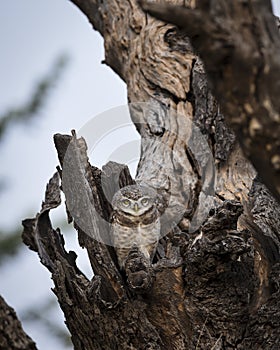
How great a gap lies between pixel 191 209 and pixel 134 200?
28 centimetres

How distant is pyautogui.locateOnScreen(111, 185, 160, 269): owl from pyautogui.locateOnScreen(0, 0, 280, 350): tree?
5 cm

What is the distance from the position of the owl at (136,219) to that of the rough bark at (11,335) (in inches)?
58.1

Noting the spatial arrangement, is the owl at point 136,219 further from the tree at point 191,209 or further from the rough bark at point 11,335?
the rough bark at point 11,335

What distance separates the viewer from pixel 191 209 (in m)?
3.36

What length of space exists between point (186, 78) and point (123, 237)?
1.09 meters

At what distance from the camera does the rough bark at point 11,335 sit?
1.62 metres

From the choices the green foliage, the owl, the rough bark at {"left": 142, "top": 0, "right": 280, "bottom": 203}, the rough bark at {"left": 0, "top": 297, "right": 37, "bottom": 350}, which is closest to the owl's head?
the owl

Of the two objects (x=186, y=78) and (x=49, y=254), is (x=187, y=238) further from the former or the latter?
(x=186, y=78)

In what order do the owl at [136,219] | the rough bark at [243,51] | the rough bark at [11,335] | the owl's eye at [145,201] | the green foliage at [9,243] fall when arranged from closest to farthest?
the rough bark at [243,51], the rough bark at [11,335], the owl at [136,219], the owl's eye at [145,201], the green foliage at [9,243]

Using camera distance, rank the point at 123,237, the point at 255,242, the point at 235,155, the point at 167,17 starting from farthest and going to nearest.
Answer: the point at 235,155 < the point at 123,237 < the point at 255,242 < the point at 167,17

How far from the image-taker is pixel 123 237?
3221 millimetres

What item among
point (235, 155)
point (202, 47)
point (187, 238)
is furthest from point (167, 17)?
point (235, 155)

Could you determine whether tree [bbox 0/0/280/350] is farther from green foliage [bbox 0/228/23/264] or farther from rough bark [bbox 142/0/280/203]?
green foliage [bbox 0/228/23/264]

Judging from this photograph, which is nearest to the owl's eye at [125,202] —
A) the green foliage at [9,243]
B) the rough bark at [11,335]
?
the green foliage at [9,243]
